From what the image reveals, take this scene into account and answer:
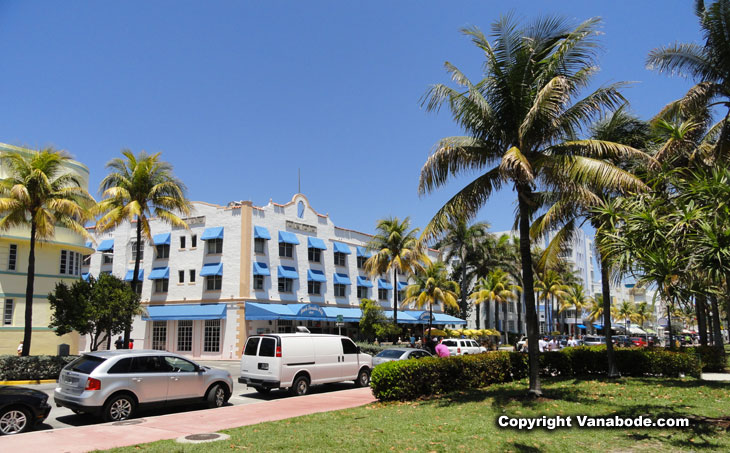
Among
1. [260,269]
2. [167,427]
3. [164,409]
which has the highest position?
[260,269]

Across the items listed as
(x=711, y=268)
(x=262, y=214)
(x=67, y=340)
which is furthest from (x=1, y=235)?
(x=711, y=268)

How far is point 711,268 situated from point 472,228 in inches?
1741

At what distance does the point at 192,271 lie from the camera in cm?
4081

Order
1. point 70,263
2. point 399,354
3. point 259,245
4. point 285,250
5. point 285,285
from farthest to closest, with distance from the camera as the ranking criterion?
point 285,250, point 285,285, point 259,245, point 70,263, point 399,354

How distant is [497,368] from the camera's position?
1722 centimetres

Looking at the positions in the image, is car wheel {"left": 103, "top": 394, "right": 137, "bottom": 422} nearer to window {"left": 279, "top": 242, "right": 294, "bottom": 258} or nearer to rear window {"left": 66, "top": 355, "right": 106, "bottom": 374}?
rear window {"left": 66, "top": 355, "right": 106, "bottom": 374}

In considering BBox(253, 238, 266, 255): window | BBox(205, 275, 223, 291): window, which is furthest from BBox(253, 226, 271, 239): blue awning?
BBox(205, 275, 223, 291): window

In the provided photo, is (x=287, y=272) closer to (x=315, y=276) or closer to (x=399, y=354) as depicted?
(x=315, y=276)

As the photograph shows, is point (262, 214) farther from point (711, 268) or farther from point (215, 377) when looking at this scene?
point (711, 268)

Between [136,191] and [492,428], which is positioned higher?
[136,191]

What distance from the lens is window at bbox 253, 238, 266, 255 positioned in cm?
3981

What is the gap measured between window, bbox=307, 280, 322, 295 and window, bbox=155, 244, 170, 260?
443 inches

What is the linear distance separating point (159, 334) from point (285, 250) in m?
11.5

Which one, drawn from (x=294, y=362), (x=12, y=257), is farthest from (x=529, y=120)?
(x=12, y=257)
